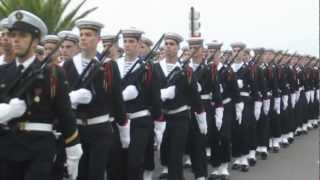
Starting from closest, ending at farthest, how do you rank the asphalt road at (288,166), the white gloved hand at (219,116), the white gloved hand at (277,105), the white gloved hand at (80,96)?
the white gloved hand at (80,96), the white gloved hand at (219,116), the asphalt road at (288,166), the white gloved hand at (277,105)

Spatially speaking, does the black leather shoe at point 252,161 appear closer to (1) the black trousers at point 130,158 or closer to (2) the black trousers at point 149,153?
(2) the black trousers at point 149,153

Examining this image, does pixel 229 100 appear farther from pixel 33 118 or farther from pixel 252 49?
pixel 33 118

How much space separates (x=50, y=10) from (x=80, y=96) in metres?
17.2

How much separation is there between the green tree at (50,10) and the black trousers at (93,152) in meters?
15.8

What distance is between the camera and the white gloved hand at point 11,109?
423 cm

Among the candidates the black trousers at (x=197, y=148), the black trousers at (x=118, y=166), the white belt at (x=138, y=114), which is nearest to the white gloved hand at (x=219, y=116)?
the black trousers at (x=197, y=148)

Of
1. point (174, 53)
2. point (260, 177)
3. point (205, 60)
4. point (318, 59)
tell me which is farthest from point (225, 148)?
point (318, 59)

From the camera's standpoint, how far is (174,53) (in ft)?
24.0

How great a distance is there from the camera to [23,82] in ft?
14.0

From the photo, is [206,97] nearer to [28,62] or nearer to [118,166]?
[118,166]

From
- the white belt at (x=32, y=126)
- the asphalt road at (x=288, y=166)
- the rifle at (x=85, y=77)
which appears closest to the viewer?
the white belt at (x=32, y=126)

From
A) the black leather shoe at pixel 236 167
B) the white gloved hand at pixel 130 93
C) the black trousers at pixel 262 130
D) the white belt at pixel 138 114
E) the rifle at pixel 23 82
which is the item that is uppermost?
the rifle at pixel 23 82

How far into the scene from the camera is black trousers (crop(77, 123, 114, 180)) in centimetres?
540

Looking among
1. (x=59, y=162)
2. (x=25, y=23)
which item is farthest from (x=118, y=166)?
(x=25, y=23)
